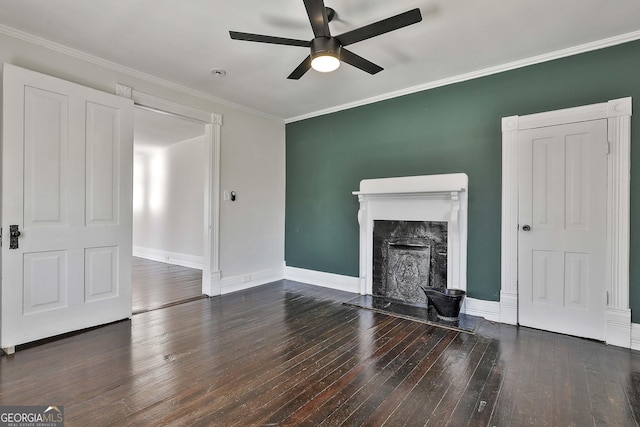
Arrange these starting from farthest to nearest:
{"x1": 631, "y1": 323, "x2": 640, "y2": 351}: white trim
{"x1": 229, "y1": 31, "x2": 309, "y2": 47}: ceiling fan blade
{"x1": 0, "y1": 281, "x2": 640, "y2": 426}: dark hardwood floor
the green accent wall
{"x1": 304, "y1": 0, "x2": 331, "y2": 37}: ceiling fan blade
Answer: the green accent wall, {"x1": 631, "y1": 323, "x2": 640, "y2": 351}: white trim, {"x1": 229, "y1": 31, "x2": 309, "y2": 47}: ceiling fan blade, {"x1": 304, "y1": 0, "x2": 331, "y2": 37}: ceiling fan blade, {"x1": 0, "y1": 281, "x2": 640, "y2": 426}: dark hardwood floor

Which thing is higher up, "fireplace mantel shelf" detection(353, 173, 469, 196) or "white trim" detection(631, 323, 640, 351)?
"fireplace mantel shelf" detection(353, 173, 469, 196)

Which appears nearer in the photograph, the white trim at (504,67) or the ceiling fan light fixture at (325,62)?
the ceiling fan light fixture at (325,62)

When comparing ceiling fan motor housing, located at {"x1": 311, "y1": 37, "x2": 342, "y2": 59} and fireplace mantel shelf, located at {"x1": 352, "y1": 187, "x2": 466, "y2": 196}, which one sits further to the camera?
fireplace mantel shelf, located at {"x1": 352, "y1": 187, "x2": 466, "y2": 196}

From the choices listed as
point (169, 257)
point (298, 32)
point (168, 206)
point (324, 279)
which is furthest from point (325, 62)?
point (169, 257)

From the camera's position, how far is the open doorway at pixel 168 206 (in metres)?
5.16

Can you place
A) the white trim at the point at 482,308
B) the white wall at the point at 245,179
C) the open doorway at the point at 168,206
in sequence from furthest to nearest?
the open doorway at the point at 168,206 → the white wall at the point at 245,179 → the white trim at the point at 482,308

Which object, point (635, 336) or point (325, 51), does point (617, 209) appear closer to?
point (635, 336)

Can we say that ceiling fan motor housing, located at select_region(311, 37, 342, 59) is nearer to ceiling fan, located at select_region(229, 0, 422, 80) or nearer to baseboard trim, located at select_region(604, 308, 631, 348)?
ceiling fan, located at select_region(229, 0, 422, 80)

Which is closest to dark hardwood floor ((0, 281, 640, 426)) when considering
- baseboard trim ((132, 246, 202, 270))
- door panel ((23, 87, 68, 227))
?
door panel ((23, 87, 68, 227))

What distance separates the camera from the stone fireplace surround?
11.9ft

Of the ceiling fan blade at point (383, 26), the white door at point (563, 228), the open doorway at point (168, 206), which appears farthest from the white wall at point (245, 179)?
the white door at point (563, 228)

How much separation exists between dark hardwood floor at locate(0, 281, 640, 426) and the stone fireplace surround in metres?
0.81

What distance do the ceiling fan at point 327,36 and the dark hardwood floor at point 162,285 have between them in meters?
3.31

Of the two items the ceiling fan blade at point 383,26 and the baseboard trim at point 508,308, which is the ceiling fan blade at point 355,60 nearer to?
the ceiling fan blade at point 383,26
